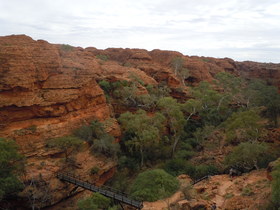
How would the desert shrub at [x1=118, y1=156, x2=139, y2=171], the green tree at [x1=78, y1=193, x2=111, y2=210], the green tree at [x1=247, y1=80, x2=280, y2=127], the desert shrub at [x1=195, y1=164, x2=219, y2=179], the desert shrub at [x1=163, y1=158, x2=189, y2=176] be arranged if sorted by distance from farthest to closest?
the green tree at [x1=247, y1=80, x2=280, y2=127]
the desert shrub at [x1=118, y1=156, x2=139, y2=171]
the desert shrub at [x1=163, y1=158, x2=189, y2=176]
the desert shrub at [x1=195, y1=164, x2=219, y2=179]
the green tree at [x1=78, y1=193, x2=111, y2=210]

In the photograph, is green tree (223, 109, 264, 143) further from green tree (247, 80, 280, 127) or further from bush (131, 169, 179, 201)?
bush (131, 169, 179, 201)

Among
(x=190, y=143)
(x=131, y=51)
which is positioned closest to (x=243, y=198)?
(x=190, y=143)

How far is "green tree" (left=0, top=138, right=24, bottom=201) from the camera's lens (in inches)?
731

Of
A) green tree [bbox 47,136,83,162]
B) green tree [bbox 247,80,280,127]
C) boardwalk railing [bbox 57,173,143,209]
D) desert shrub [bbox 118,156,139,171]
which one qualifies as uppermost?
green tree [bbox 247,80,280,127]

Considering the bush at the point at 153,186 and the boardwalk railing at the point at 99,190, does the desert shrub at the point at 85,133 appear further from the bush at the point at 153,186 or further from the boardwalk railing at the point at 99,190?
the bush at the point at 153,186

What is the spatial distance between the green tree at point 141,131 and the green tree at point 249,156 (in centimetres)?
910

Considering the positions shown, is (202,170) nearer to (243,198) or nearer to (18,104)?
(243,198)

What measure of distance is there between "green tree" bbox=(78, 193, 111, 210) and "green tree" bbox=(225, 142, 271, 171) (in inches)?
504

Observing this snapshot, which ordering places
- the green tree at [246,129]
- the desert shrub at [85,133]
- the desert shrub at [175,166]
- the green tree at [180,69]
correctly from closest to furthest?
the green tree at [246,129] → the desert shrub at [85,133] → the desert shrub at [175,166] → the green tree at [180,69]

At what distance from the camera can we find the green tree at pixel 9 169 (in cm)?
1856

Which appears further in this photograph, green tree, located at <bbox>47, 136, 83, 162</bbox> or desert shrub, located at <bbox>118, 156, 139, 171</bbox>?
desert shrub, located at <bbox>118, 156, 139, 171</bbox>

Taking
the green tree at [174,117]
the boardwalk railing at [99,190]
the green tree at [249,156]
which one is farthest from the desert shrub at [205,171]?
the boardwalk railing at [99,190]

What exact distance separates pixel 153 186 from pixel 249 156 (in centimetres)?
942

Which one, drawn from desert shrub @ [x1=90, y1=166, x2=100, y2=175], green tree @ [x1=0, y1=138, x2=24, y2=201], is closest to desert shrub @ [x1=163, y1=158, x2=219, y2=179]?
desert shrub @ [x1=90, y1=166, x2=100, y2=175]
